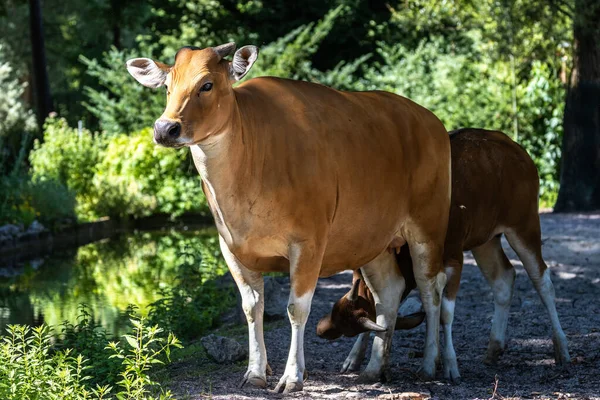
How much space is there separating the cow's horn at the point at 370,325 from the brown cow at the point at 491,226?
25 centimetres

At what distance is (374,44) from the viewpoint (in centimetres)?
2888

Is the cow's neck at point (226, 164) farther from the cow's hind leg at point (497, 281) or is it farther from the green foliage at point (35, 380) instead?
the cow's hind leg at point (497, 281)

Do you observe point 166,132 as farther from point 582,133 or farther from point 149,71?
point 582,133

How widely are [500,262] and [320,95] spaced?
222 cm

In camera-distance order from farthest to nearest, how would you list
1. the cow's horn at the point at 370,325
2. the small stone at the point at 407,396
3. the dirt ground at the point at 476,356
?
1. the cow's horn at the point at 370,325
2. the dirt ground at the point at 476,356
3. the small stone at the point at 407,396

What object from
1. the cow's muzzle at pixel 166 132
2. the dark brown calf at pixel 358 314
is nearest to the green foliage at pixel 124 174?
the dark brown calf at pixel 358 314

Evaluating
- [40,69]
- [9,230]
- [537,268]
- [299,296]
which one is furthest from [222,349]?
[40,69]

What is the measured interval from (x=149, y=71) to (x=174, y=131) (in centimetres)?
68

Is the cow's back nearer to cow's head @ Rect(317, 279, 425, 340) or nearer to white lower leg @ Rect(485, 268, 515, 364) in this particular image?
white lower leg @ Rect(485, 268, 515, 364)

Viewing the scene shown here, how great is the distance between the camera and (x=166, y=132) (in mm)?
5340

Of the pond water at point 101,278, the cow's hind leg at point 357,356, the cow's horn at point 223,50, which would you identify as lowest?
the pond water at point 101,278

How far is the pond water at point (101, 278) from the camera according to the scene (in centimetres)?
1112

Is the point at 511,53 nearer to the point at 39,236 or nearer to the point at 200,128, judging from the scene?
the point at 39,236

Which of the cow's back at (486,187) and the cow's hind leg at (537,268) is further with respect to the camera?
the cow's hind leg at (537,268)
